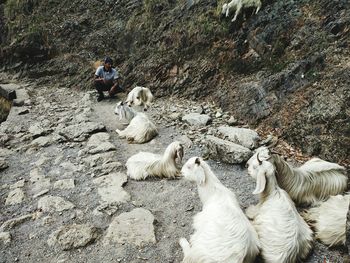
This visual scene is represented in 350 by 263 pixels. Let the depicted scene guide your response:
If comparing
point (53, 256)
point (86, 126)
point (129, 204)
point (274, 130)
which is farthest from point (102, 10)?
point (53, 256)

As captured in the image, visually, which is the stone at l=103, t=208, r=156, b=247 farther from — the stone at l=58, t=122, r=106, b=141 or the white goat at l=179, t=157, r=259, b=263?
the stone at l=58, t=122, r=106, b=141

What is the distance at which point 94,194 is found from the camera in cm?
506

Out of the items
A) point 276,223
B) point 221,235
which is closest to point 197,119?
point 276,223

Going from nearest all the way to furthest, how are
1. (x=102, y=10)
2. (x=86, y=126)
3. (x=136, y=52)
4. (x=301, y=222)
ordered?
(x=301, y=222)
(x=86, y=126)
(x=136, y=52)
(x=102, y=10)

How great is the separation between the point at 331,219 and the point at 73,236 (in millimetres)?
3142

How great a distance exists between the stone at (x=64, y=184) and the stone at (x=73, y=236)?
1236 millimetres

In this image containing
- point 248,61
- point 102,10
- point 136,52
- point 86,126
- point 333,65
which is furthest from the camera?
point 102,10

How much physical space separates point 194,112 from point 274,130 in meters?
2.33

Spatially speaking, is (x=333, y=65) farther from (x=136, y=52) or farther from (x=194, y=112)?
(x=136, y=52)

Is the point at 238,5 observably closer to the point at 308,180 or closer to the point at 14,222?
the point at 308,180

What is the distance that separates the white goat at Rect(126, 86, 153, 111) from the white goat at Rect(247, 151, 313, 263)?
542 cm

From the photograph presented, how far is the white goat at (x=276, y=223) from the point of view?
10.4 ft

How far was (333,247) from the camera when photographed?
11.6 ft

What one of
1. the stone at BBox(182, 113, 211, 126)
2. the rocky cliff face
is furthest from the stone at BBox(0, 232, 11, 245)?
the rocky cliff face
